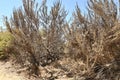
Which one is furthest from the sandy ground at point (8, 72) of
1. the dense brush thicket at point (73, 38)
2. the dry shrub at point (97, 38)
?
the dry shrub at point (97, 38)

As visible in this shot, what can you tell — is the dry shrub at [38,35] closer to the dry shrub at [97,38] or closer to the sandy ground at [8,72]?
the sandy ground at [8,72]

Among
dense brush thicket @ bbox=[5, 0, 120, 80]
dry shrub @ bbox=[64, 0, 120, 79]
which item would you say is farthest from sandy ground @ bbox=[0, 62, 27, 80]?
dry shrub @ bbox=[64, 0, 120, 79]

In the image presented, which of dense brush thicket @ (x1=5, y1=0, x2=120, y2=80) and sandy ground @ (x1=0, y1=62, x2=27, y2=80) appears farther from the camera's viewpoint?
sandy ground @ (x1=0, y1=62, x2=27, y2=80)

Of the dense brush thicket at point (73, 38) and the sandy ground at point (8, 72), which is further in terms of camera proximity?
the sandy ground at point (8, 72)

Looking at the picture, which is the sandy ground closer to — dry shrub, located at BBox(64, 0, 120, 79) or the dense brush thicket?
the dense brush thicket

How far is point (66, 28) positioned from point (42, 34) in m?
2.20

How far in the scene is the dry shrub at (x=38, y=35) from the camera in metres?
12.7

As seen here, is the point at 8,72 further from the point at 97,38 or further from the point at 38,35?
the point at 97,38

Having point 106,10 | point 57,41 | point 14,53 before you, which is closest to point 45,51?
point 57,41

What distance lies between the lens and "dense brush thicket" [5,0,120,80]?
375 inches

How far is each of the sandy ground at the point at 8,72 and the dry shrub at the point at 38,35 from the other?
2.05 feet

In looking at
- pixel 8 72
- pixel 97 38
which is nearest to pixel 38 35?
pixel 8 72

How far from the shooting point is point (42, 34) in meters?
13.0

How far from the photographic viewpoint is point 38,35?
12.6m
